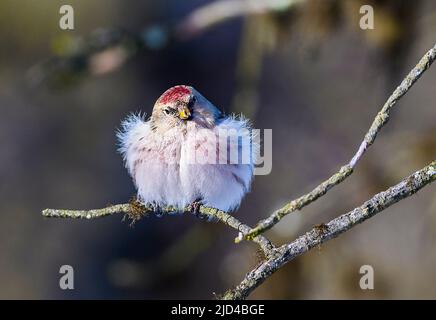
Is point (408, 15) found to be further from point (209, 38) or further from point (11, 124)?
point (11, 124)

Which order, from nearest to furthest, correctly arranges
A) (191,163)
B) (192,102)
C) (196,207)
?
(196,207) → (191,163) → (192,102)

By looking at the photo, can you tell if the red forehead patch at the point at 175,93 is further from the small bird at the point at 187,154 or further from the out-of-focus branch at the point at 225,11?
the out-of-focus branch at the point at 225,11

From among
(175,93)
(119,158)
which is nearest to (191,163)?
(175,93)

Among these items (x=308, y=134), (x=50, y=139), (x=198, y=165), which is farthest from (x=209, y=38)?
(x=198, y=165)

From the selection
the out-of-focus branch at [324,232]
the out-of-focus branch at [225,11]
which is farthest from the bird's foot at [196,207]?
the out-of-focus branch at [225,11]

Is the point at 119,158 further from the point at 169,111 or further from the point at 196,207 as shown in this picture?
the point at 196,207

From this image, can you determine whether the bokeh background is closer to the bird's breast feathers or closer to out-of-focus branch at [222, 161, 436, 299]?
the bird's breast feathers
